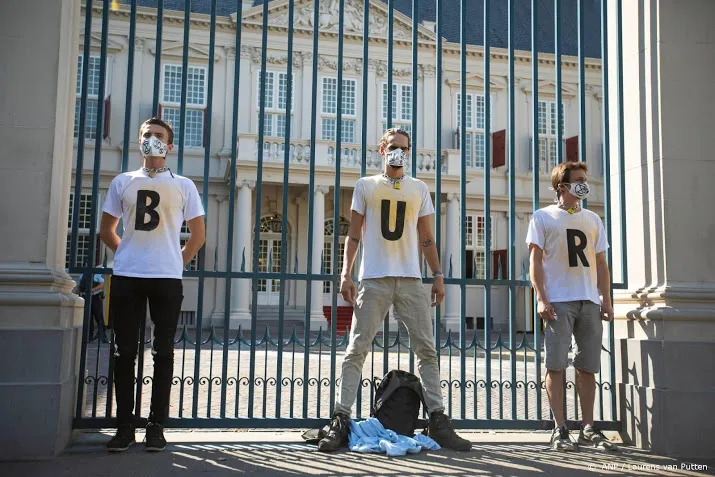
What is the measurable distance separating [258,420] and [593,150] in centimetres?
1739

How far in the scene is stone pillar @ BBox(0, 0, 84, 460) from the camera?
340 cm

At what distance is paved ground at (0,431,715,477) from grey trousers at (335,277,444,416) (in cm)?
34

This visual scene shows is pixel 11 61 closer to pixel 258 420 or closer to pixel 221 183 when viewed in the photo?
pixel 258 420

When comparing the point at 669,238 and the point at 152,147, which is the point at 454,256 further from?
the point at 152,147

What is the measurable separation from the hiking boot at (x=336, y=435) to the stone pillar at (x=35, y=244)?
1.43 metres

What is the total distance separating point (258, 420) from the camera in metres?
3.98

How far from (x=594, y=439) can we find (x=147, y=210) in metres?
2.95

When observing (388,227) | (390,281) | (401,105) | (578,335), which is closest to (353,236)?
(388,227)

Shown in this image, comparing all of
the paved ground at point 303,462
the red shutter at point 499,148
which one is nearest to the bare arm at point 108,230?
the paved ground at point 303,462

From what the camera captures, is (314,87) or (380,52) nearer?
(314,87)

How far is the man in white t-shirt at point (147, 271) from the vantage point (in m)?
3.52

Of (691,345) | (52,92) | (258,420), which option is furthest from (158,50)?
(691,345)

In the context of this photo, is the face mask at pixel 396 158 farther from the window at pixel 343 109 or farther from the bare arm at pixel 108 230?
the window at pixel 343 109

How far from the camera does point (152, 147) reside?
364 cm
